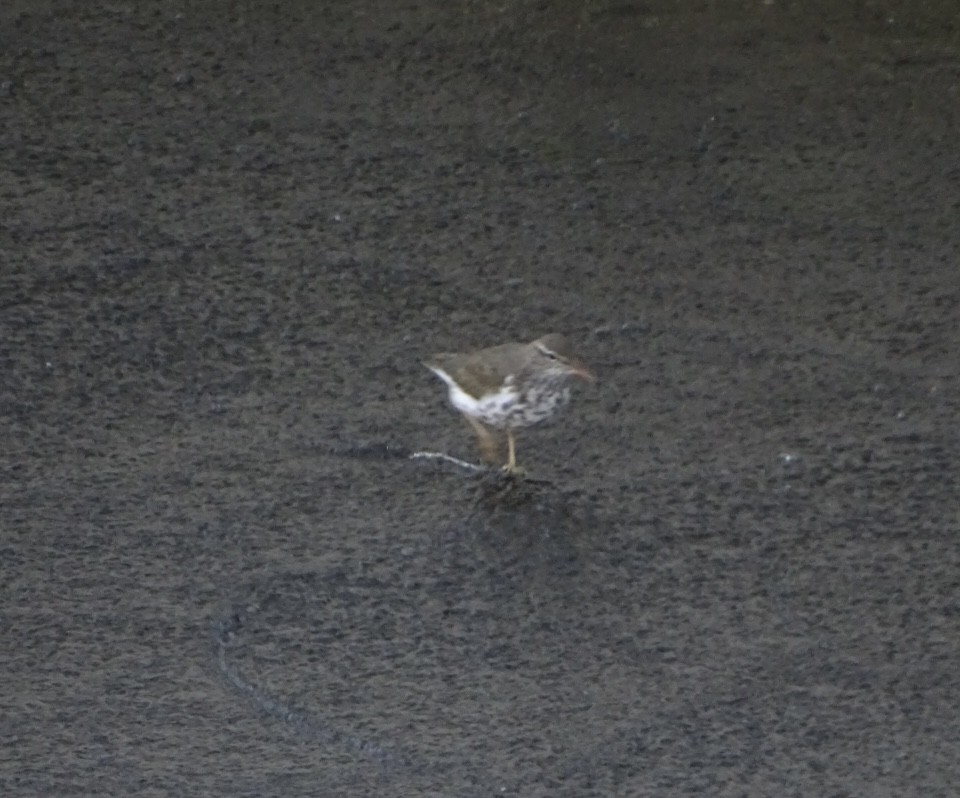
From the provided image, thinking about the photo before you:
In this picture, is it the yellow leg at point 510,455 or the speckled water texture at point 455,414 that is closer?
the speckled water texture at point 455,414

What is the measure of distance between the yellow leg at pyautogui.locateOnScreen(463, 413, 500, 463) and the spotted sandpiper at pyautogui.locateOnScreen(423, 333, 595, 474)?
2 centimetres

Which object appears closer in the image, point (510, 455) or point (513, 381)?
point (513, 381)

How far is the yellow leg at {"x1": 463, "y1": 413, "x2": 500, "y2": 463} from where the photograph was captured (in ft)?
6.70

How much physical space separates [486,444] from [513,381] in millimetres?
160

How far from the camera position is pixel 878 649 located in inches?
73.9

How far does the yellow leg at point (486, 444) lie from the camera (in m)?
2.04

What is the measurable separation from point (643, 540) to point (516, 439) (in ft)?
0.76

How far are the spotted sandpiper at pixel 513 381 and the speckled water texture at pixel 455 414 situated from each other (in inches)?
3.9

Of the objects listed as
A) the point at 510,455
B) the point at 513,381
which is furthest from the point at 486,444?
the point at 513,381

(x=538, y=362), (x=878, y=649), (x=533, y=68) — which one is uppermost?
(x=533, y=68)

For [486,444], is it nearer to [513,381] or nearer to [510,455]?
[510,455]

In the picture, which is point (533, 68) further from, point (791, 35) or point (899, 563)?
point (899, 563)

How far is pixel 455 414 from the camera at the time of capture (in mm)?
2098

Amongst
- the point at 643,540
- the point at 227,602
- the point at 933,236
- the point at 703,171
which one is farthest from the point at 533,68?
the point at 227,602
